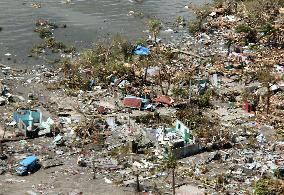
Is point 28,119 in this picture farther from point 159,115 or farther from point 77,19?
point 77,19

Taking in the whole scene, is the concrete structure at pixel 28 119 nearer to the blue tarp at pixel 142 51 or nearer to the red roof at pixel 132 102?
the red roof at pixel 132 102

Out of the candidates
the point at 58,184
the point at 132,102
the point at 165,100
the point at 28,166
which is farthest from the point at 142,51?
the point at 58,184

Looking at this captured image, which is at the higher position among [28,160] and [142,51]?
[142,51]

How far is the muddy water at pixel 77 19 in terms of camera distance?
20547 millimetres

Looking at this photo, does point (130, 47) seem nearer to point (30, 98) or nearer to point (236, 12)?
point (30, 98)

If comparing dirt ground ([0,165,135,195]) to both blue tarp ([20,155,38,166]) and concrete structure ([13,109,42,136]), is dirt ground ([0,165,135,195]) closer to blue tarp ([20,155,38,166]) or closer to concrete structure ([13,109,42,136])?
blue tarp ([20,155,38,166])

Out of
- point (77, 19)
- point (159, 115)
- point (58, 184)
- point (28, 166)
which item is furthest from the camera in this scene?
point (77, 19)

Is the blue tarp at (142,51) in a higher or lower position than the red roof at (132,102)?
higher

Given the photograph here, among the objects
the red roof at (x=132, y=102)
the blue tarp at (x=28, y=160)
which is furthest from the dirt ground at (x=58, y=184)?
the red roof at (x=132, y=102)

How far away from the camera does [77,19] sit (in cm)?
2362

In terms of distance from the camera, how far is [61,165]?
1209 centimetres

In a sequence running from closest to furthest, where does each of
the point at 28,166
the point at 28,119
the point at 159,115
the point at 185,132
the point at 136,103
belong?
the point at 28,166
the point at 185,132
the point at 28,119
the point at 159,115
the point at 136,103

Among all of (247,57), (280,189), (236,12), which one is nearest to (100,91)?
(247,57)

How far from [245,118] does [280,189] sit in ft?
12.3
